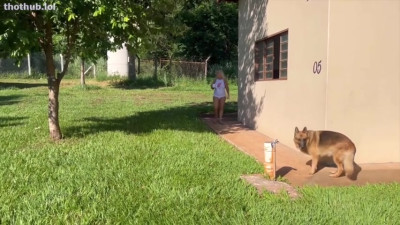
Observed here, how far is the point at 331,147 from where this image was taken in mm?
5195

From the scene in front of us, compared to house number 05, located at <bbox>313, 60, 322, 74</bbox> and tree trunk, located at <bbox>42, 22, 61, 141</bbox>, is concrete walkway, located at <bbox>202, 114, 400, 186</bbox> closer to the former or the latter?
house number 05, located at <bbox>313, 60, 322, 74</bbox>

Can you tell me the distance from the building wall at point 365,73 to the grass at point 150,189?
Result: 1350 millimetres

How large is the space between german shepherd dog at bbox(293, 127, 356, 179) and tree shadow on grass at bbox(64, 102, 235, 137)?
3.94m

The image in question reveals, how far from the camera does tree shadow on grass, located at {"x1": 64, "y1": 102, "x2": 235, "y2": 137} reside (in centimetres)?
859

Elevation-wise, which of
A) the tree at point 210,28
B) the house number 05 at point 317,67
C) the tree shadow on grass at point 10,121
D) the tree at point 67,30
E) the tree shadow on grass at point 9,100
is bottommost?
the tree shadow on grass at point 10,121

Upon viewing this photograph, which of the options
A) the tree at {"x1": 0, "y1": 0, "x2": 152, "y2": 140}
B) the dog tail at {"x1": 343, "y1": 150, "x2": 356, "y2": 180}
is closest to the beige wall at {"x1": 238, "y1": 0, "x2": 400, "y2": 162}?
the dog tail at {"x1": 343, "y1": 150, "x2": 356, "y2": 180}

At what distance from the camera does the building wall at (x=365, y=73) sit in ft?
19.3

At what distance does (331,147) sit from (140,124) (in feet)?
17.9

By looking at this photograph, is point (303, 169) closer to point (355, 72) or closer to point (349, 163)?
point (349, 163)

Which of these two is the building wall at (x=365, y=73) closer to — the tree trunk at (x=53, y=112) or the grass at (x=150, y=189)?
the grass at (x=150, y=189)

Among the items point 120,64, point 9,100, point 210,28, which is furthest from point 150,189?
point 120,64

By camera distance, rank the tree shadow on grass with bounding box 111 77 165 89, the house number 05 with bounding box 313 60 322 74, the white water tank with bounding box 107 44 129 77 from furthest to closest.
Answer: the white water tank with bounding box 107 44 129 77, the tree shadow on grass with bounding box 111 77 165 89, the house number 05 with bounding box 313 60 322 74

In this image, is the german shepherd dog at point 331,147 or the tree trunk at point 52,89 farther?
the tree trunk at point 52,89

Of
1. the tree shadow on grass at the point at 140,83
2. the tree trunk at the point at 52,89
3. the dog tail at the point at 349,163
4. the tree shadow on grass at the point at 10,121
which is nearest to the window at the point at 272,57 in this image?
the dog tail at the point at 349,163
